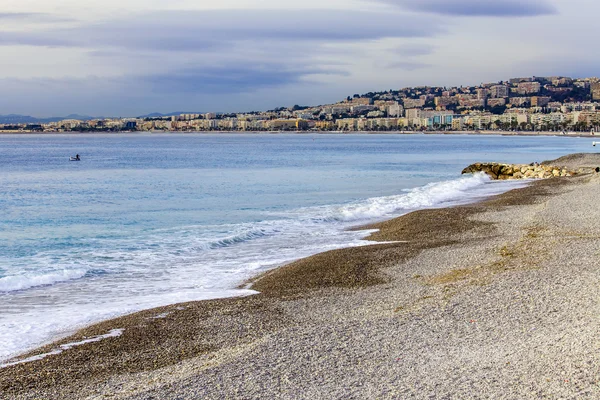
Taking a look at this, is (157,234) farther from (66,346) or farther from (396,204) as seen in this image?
(66,346)

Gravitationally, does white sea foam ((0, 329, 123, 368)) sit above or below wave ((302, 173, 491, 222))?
above

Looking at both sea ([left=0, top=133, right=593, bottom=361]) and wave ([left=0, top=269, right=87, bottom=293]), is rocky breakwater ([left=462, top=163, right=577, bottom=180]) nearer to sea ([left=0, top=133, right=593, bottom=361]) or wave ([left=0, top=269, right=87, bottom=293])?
sea ([left=0, top=133, right=593, bottom=361])

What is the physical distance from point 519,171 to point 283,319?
117 ft

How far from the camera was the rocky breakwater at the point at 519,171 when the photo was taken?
132 feet

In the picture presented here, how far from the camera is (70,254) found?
54.2 feet

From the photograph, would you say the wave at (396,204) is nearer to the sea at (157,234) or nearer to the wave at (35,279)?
the sea at (157,234)

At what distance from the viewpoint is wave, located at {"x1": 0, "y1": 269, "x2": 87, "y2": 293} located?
41.5 ft

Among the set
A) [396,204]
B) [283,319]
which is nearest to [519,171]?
[396,204]

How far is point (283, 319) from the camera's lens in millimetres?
8945

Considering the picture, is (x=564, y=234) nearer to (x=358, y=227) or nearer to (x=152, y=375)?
(x=358, y=227)

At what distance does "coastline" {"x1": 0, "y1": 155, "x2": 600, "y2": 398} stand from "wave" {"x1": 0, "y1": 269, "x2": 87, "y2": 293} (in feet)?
12.6

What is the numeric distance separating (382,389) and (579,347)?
218 cm

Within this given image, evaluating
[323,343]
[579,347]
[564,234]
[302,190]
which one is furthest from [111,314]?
[302,190]

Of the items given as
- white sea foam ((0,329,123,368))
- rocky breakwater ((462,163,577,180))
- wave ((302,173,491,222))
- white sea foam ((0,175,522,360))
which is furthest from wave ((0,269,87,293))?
rocky breakwater ((462,163,577,180))
